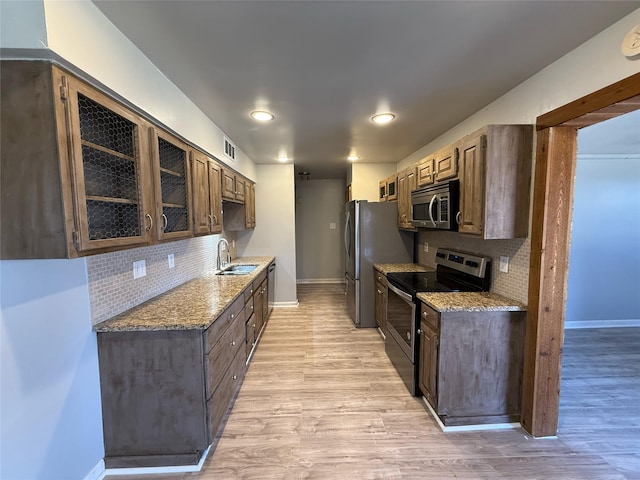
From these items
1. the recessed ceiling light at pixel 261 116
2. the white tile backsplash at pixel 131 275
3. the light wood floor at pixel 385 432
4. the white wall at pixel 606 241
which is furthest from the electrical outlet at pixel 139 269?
the white wall at pixel 606 241

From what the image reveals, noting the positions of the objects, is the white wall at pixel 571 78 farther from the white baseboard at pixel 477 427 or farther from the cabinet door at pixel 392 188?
the white baseboard at pixel 477 427

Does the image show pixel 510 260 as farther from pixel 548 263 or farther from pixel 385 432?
pixel 385 432

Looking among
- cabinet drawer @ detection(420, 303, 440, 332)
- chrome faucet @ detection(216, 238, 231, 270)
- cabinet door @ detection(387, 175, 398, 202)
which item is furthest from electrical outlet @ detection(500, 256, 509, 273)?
chrome faucet @ detection(216, 238, 231, 270)

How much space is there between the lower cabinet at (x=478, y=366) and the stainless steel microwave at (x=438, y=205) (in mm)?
819

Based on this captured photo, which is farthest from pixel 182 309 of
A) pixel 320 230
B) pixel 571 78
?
pixel 320 230

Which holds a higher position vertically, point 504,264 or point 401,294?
point 504,264

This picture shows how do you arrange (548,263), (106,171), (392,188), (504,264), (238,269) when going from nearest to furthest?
(106,171), (548,263), (504,264), (238,269), (392,188)

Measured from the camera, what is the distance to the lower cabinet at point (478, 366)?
196 cm

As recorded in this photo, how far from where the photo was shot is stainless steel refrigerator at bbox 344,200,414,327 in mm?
3824

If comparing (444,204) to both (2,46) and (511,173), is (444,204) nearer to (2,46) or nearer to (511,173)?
(511,173)

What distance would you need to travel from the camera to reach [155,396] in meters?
1.62

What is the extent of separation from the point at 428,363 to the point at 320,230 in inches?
184

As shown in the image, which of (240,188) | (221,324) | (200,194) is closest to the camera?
(221,324)

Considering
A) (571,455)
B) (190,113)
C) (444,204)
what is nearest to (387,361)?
(571,455)
